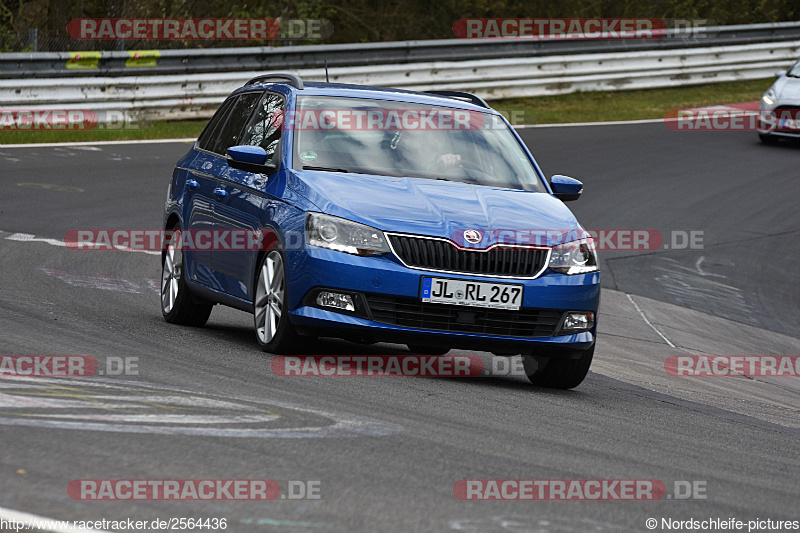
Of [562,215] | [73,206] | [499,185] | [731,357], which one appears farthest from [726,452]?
[73,206]

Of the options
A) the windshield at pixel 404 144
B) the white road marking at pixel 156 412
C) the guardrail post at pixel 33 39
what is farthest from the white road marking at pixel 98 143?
the white road marking at pixel 156 412

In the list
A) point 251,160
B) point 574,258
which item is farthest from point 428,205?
point 251,160

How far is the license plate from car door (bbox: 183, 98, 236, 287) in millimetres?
2056

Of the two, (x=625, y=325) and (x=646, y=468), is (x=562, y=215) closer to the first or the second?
(x=646, y=468)

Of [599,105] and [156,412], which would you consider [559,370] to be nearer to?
[156,412]

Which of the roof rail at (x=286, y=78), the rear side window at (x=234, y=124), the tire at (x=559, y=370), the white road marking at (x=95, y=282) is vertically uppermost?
the roof rail at (x=286, y=78)

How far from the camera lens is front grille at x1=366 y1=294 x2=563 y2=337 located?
753 centimetres

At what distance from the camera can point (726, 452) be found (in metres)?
6.32

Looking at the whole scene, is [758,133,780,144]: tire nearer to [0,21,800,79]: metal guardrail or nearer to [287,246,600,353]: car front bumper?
[0,21,800,79]: metal guardrail

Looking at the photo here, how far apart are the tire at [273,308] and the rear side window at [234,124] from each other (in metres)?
1.52

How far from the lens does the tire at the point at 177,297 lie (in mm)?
9469

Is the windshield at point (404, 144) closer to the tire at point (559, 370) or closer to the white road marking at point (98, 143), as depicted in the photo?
the tire at point (559, 370)

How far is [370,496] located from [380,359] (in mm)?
3725

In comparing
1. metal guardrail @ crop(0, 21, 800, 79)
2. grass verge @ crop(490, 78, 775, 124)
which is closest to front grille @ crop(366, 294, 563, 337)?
metal guardrail @ crop(0, 21, 800, 79)
